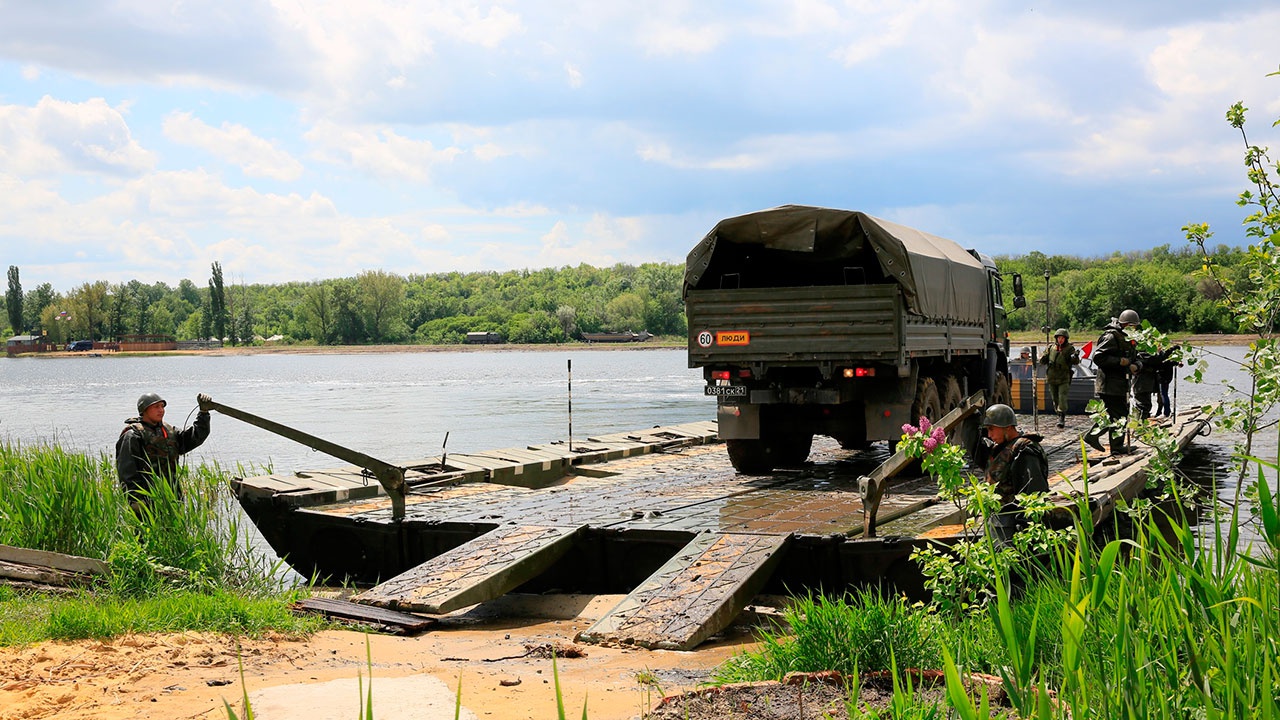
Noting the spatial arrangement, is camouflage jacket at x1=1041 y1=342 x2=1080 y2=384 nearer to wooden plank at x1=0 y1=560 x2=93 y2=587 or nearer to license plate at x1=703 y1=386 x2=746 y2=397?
license plate at x1=703 y1=386 x2=746 y2=397

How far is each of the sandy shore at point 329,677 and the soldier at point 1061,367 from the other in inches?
574

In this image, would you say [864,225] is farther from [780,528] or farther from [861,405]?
[780,528]

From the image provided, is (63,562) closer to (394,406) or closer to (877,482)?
(877,482)

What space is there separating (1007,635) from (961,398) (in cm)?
1440

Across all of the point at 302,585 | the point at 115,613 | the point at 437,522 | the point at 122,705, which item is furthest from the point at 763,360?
the point at 122,705

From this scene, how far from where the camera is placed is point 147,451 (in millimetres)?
10492

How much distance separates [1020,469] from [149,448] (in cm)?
725

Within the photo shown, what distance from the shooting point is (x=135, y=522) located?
32.6 feet

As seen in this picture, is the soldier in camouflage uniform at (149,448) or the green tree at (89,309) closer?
the soldier in camouflage uniform at (149,448)

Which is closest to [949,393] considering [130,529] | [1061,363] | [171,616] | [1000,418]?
[1061,363]

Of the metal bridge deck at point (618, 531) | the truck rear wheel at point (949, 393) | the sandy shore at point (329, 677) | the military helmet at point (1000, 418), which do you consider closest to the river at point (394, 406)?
the military helmet at point (1000, 418)

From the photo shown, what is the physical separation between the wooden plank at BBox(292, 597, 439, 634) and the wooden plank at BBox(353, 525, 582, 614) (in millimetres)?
94

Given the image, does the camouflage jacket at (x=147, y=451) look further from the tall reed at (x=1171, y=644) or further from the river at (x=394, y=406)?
the tall reed at (x=1171, y=644)

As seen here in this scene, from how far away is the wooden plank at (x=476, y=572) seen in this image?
866 centimetres
